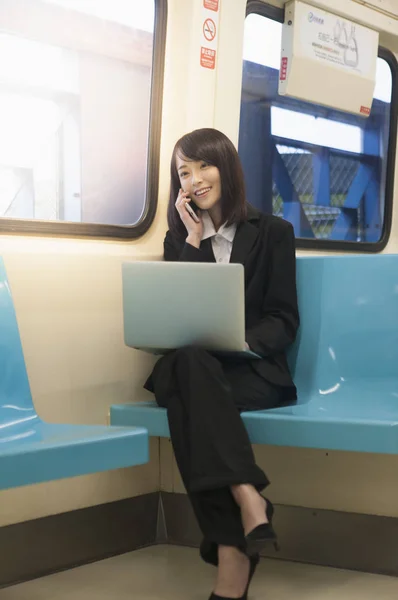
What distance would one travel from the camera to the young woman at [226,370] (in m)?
1.73

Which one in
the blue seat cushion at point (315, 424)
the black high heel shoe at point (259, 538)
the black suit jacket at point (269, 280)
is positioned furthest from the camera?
the black suit jacket at point (269, 280)

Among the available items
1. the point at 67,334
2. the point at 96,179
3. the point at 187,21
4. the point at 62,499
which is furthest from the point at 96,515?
the point at 187,21

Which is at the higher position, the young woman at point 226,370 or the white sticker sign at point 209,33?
the white sticker sign at point 209,33

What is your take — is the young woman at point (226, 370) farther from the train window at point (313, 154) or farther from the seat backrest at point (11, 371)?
the train window at point (313, 154)

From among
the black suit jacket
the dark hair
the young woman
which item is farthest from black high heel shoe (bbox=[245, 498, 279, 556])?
the dark hair

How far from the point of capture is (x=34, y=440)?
5.31 ft

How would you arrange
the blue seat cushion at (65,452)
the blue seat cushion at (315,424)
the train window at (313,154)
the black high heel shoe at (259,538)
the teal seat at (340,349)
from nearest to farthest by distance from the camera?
the blue seat cushion at (65,452), the black high heel shoe at (259,538), the blue seat cushion at (315,424), the teal seat at (340,349), the train window at (313,154)

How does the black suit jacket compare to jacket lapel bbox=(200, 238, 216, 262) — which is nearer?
the black suit jacket

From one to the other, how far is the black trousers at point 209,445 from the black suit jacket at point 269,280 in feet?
1.08

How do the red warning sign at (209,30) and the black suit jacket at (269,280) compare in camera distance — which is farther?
the red warning sign at (209,30)

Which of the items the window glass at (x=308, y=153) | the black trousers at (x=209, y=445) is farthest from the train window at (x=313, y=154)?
the black trousers at (x=209, y=445)

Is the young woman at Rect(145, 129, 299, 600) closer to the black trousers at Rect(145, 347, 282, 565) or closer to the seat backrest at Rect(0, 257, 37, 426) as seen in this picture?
the black trousers at Rect(145, 347, 282, 565)

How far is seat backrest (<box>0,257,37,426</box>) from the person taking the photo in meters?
1.88

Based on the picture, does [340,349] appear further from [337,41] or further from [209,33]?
[337,41]
